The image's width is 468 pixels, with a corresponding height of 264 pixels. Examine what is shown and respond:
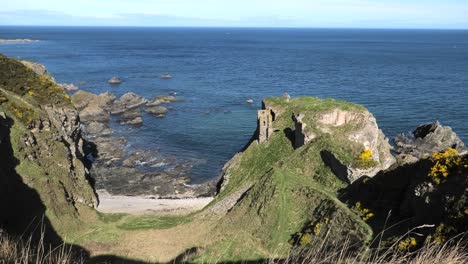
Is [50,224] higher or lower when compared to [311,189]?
lower

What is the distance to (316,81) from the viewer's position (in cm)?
11794

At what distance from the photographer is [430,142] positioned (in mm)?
63375

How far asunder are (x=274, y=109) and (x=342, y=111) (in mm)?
10493

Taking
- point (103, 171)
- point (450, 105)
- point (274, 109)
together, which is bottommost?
point (103, 171)

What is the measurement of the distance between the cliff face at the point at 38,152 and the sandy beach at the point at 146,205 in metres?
2.34

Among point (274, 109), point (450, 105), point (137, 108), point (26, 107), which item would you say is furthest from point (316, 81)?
point (26, 107)

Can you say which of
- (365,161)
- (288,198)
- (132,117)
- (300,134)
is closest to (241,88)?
(132,117)

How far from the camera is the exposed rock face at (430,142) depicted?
2404 inches

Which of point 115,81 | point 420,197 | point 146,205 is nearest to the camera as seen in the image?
point 420,197

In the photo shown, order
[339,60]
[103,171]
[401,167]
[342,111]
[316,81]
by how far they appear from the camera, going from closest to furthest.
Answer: [401,167], [342,111], [103,171], [316,81], [339,60]

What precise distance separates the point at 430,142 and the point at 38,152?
5467 centimetres

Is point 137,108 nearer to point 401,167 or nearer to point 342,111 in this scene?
point 342,111

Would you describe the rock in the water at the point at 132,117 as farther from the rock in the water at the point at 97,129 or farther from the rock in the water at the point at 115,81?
the rock in the water at the point at 115,81

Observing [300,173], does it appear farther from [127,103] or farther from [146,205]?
[127,103]
